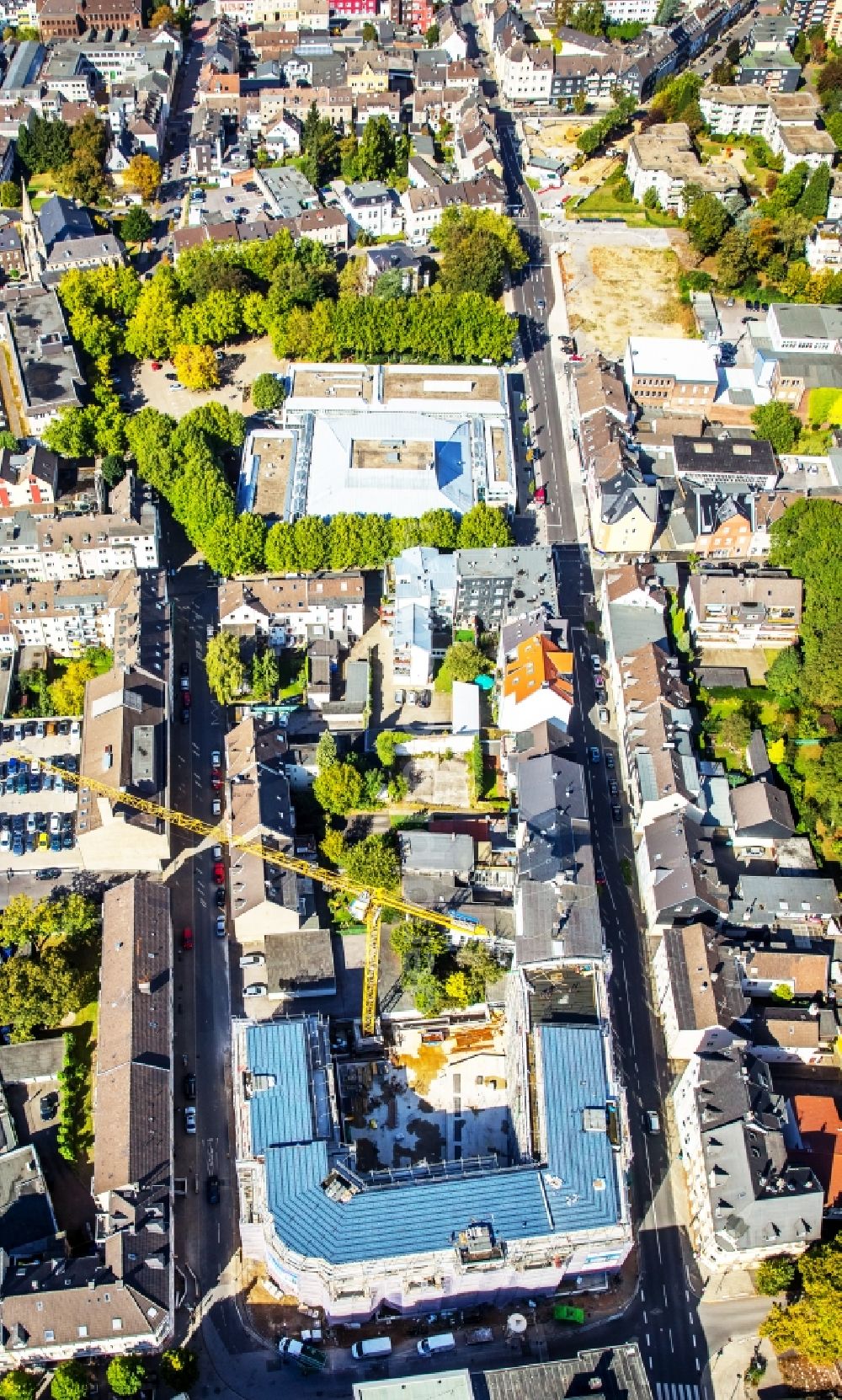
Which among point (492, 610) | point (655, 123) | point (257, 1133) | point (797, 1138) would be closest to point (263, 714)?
→ point (492, 610)

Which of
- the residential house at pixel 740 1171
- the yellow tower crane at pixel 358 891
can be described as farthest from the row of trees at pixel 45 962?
the residential house at pixel 740 1171

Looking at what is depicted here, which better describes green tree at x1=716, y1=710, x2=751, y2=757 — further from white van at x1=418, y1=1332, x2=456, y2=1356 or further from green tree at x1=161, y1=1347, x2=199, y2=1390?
green tree at x1=161, y1=1347, x2=199, y2=1390

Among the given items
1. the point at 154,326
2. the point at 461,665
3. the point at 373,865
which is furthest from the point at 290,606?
the point at 154,326

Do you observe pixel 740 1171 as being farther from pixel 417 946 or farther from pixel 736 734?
pixel 736 734

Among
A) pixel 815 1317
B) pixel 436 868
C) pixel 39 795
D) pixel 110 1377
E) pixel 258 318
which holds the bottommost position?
pixel 815 1317

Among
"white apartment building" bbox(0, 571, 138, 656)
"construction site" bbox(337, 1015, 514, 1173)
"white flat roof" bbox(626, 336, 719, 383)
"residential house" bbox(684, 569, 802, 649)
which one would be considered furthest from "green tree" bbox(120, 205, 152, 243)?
"construction site" bbox(337, 1015, 514, 1173)

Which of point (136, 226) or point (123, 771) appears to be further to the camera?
point (136, 226)

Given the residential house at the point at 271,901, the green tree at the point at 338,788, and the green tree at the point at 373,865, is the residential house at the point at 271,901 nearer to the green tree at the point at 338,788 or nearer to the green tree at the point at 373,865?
the green tree at the point at 338,788
